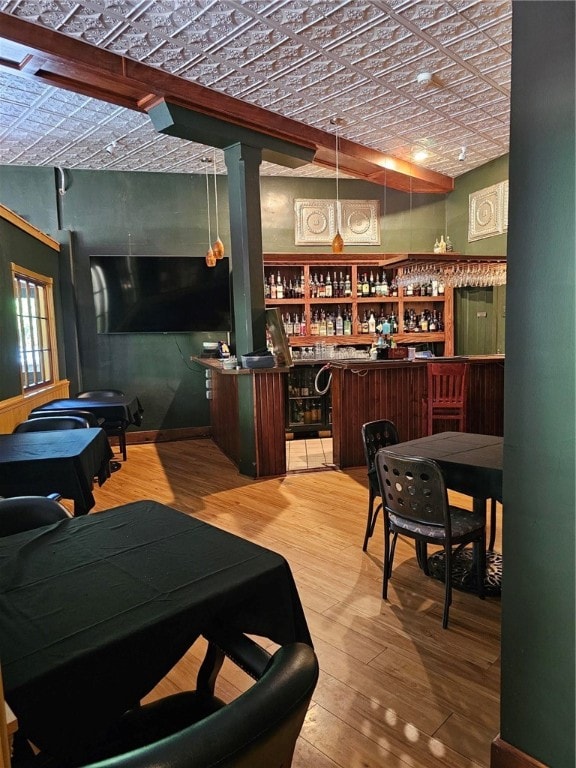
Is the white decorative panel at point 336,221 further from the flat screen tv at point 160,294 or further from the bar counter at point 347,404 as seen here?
the bar counter at point 347,404

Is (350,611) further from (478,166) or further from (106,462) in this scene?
(478,166)

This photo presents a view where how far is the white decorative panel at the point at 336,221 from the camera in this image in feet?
25.2

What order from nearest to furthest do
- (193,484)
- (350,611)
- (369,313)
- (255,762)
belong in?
(255,762), (350,611), (193,484), (369,313)

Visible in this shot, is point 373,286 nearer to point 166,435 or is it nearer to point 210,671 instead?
point 166,435

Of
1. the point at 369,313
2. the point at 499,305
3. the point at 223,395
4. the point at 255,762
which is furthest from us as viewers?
the point at 369,313

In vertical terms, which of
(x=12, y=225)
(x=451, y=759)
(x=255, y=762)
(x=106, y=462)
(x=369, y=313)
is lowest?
(x=451, y=759)

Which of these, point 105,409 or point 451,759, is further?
point 105,409

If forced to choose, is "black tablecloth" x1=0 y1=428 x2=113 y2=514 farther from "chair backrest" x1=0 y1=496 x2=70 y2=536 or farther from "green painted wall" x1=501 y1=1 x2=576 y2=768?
"green painted wall" x1=501 y1=1 x2=576 y2=768

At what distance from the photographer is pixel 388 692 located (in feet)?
6.99

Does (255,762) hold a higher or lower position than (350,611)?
higher

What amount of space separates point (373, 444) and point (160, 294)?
4.66 metres

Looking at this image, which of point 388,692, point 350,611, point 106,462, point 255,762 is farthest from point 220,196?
point 255,762

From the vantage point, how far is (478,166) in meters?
7.32

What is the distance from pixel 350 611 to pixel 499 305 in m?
5.76
